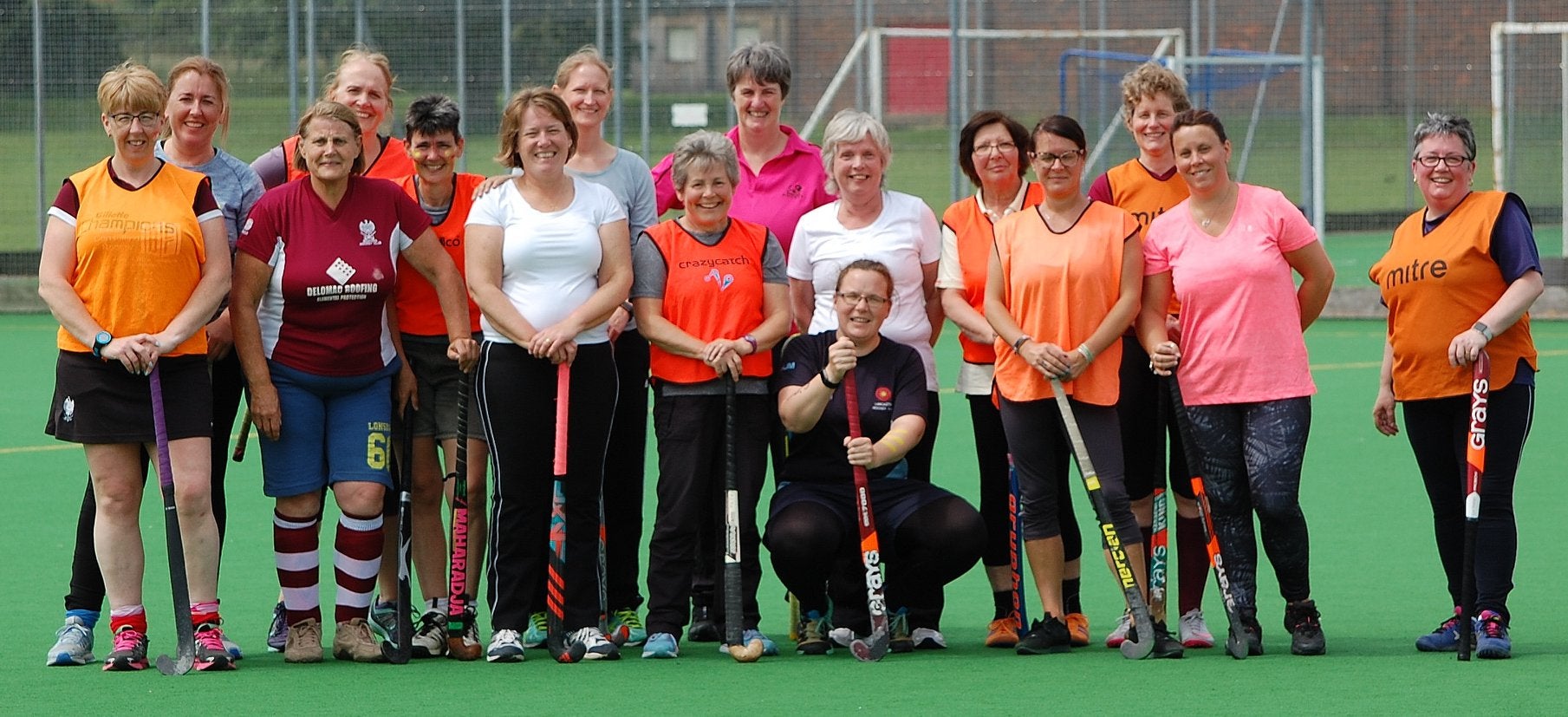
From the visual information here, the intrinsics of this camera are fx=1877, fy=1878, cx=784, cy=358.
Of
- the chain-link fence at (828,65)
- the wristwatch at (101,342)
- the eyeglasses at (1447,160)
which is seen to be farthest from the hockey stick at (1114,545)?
the chain-link fence at (828,65)

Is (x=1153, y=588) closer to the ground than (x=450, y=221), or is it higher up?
closer to the ground

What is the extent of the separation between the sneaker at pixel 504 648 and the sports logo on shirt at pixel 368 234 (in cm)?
117

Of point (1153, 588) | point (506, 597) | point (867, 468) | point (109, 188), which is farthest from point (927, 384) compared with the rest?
point (109, 188)

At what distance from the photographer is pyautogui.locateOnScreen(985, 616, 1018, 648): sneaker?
5.62 m

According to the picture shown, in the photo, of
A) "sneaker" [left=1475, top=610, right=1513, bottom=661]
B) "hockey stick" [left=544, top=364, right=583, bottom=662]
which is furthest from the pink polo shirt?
"sneaker" [left=1475, top=610, right=1513, bottom=661]

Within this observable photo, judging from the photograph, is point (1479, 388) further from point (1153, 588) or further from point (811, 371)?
point (811, 371)

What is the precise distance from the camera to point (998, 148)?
568cm

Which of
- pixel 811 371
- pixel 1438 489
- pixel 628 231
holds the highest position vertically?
Answer: pixel 628 231

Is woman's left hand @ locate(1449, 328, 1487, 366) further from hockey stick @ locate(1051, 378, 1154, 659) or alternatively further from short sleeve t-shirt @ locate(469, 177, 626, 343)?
short sleeve t-shirt @ locate(469, 177, 626, 343)

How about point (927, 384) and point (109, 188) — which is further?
point (927, 384)

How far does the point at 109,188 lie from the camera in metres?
5.17

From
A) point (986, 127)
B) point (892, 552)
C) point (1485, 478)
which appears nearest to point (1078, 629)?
point (892, 552)

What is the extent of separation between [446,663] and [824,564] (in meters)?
1.13

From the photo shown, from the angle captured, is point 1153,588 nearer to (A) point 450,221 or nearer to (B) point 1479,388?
(B) point 1479,388
